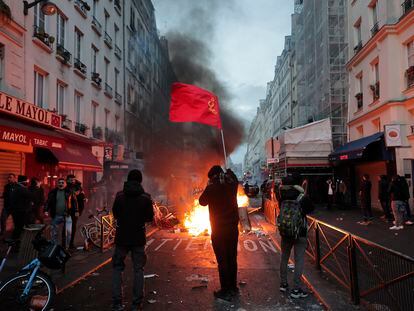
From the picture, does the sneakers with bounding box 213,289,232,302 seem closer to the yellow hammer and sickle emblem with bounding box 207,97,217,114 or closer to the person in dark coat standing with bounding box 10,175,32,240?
the person in dark coat standing with bounding box 10,175,32,240

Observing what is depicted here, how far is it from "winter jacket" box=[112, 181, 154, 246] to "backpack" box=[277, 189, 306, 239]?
1.74 m

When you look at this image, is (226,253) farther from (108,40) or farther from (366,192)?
(108,40)

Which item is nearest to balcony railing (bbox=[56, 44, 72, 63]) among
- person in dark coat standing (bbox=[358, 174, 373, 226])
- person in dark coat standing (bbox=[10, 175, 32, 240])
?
person in dark coat standing (bbox=[10, 175, 32, 240])

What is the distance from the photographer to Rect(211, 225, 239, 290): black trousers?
16.9ft

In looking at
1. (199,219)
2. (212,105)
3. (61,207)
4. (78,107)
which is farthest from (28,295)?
(78,107)

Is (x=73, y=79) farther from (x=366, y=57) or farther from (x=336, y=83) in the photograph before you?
(x=336, y=83)

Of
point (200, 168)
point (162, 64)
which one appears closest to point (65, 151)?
point (200, 168)

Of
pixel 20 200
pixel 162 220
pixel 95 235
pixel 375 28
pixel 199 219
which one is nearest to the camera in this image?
pixel 20 200

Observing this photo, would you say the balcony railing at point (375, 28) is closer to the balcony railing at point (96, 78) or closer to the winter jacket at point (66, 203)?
the balcony railing at point (96, 78)

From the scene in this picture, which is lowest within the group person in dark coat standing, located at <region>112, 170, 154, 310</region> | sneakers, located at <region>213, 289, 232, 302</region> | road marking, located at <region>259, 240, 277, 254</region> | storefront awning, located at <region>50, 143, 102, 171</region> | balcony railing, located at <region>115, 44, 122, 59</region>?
road marking, located at <region>259, 240, 277, 254</region>

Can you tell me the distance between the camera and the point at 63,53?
15.9 meters

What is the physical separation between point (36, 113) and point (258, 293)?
9.26 meters

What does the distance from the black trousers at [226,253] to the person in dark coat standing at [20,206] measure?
497 cm

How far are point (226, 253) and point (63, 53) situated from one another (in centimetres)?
1344
